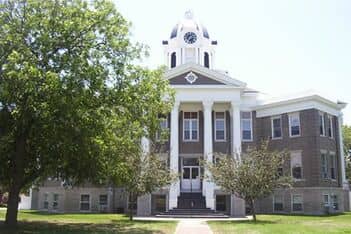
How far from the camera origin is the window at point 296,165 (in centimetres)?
3500

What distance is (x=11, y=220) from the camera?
19438 millimetres

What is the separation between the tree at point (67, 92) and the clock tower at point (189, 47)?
25.9 meters

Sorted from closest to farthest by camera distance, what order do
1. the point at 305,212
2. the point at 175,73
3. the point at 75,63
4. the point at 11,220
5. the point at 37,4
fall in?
the point at 75,63 < the point at 37,4 < the point at 11,220 < the point at 305,212 < the point at 175,73

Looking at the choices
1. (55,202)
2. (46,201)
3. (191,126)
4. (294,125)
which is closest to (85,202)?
(55,202)

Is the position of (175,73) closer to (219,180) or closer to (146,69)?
(219,180)

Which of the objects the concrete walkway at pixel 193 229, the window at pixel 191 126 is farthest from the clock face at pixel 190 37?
the concrete walkway at pixel 193 229

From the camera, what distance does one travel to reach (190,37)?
46.5 meters

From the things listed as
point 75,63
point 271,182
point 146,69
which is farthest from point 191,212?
point 75,63

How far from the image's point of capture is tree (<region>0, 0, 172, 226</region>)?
16172 millimetres

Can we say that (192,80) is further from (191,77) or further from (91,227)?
(91,227)

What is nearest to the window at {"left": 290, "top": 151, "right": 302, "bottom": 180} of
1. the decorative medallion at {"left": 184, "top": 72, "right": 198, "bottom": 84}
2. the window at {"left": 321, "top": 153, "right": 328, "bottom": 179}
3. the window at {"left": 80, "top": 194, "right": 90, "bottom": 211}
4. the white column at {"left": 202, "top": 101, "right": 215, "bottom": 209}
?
the window at {"left": 321, "top": 153, "right": 328, "bottom": 179}

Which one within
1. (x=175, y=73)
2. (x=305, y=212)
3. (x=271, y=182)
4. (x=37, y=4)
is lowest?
(x=305, y=212)

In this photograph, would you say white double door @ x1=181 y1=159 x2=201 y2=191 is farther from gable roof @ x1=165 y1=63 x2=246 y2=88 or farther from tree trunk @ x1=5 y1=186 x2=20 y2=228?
tree trunk @ x1=5 y1=186 x2=20 y2=228

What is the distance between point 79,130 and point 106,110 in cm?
172
